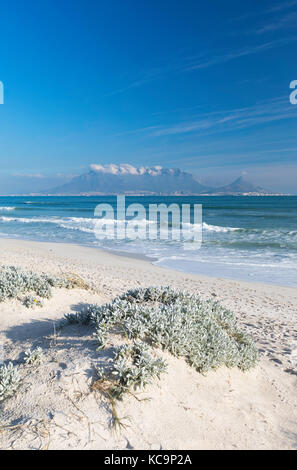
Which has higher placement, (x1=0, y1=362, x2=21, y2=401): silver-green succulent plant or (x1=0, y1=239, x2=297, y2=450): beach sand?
(x1=0, y1=362, x2=21, y2=401): silver-green succulent plant

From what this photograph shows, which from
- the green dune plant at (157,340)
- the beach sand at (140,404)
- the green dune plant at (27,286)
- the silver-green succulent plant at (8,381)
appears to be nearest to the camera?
the beach sand at (140,404)

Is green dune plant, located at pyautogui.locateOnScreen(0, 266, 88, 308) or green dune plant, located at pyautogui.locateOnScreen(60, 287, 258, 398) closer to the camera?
green dune plant, located at pyautogui.locateOnScreen(60, 287, 258, 398)

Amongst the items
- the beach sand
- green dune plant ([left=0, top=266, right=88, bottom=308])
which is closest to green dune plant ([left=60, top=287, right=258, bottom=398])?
the beach sand

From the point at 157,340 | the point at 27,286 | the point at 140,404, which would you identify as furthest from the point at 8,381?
the point at 27,286

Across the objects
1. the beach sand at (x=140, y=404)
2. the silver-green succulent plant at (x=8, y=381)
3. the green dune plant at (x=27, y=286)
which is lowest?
the beach sand at (x=140, y=404)

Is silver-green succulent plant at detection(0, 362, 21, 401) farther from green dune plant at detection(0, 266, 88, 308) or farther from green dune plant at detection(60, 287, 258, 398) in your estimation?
green dune plant at detection(0, 266, 88, 308)

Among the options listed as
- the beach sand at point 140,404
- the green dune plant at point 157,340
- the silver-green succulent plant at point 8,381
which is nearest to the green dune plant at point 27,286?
the beach sand at point 140,404

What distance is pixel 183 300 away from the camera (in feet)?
17.5

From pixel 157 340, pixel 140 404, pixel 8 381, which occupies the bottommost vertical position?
pixel 140 404

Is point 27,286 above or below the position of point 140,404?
above

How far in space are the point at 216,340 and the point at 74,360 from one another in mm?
1963

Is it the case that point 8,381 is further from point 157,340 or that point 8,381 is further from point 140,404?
point 157,340

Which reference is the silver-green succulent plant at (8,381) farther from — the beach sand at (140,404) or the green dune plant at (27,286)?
the green dune plant at (27,286)
